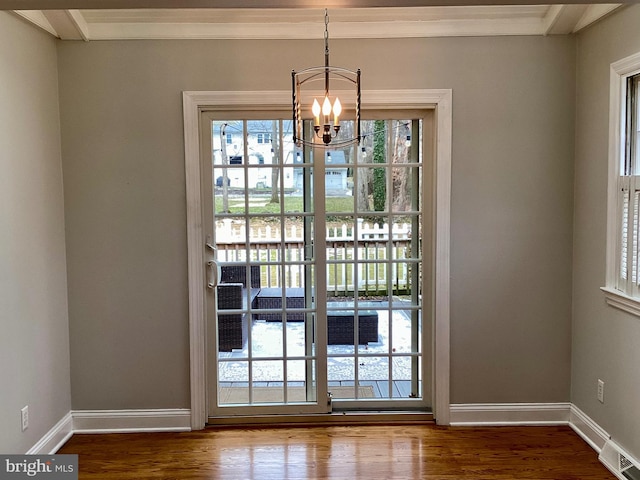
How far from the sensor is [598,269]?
295cm

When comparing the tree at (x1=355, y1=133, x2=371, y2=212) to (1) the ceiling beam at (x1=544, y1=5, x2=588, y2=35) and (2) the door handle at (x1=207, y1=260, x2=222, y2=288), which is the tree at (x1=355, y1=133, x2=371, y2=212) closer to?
(2) the door handle at (x1=207, y1=260, x2=222, y2=288)

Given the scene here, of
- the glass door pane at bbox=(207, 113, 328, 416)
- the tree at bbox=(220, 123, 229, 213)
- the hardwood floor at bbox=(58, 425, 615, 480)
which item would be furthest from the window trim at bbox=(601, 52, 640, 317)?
the tree at bbox=(220, 123, 229, 213)

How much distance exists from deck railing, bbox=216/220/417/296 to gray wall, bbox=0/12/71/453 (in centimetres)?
101

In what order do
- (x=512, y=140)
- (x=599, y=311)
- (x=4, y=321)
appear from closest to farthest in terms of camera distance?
(x=4, y=321) < (x=599, y=311) < (x=512, y=140)

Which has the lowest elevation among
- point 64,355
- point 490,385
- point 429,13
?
point 490,385

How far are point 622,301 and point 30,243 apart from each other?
319cm

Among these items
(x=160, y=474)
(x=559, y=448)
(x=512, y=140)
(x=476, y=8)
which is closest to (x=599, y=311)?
(x=559, y=448)

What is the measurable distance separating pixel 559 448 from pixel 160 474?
7.51 feet

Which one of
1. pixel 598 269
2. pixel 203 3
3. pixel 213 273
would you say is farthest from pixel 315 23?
pixel 598 269

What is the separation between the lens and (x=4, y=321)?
8.35 ft

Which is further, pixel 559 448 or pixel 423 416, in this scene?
pixel 423 416

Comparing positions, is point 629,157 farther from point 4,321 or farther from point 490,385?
point 4,321

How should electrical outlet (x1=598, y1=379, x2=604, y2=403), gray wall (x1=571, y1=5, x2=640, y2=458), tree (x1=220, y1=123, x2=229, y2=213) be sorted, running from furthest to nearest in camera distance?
1. tree (x1=220, y1=123, x2=229, y2=213)
2. electrical outlet (x1=598, y1=379, x2=604, y2=403)
3. gray wall (x1=571, y1=5, x2=640, y2=458)

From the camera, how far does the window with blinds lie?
8.66 ft
